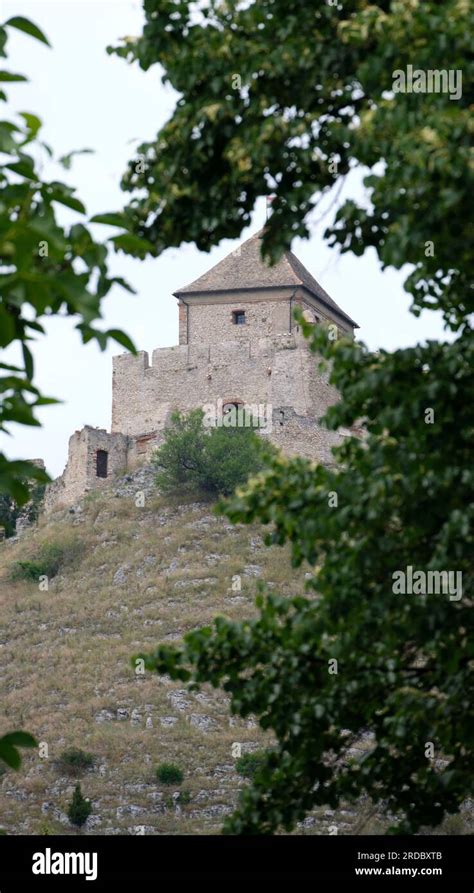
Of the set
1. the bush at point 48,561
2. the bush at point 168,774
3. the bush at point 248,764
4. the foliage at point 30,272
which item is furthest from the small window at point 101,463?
the foliage at point 30,272

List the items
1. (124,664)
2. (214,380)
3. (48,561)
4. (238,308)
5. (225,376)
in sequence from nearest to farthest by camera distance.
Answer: (124,664)
(48,561)
(225,376)
(214,380)
(238,308)

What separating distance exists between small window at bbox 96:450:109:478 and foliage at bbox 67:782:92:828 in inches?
855

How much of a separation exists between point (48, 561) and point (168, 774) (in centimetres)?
1672

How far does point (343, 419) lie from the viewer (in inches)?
387

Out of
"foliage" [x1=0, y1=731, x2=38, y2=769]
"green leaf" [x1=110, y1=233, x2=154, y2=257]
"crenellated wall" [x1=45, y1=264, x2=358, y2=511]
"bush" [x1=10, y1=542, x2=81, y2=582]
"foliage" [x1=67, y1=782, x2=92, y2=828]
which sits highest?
"crenellated wall" [x1=45, y1=264, x2=358, y2=511]

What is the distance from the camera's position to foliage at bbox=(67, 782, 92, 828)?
1141 inches

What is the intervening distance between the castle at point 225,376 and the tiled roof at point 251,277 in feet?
0.17

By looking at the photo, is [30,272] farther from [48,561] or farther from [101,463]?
[101,463]

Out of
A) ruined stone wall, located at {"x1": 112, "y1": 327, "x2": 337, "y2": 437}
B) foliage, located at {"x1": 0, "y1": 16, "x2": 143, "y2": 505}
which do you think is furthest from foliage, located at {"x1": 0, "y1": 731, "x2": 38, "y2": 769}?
ruined stone wall, located at {"x1": 112, "y1": 327, "x2": 337, "y2": 437}

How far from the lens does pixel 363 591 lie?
383 inches

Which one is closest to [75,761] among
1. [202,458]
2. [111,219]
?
[202,458]

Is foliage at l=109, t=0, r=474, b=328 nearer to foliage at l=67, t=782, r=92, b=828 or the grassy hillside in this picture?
the grassy hillside

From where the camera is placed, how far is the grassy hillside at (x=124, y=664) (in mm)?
30219

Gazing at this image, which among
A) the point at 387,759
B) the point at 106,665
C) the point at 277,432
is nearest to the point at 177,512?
the point at 277,432
